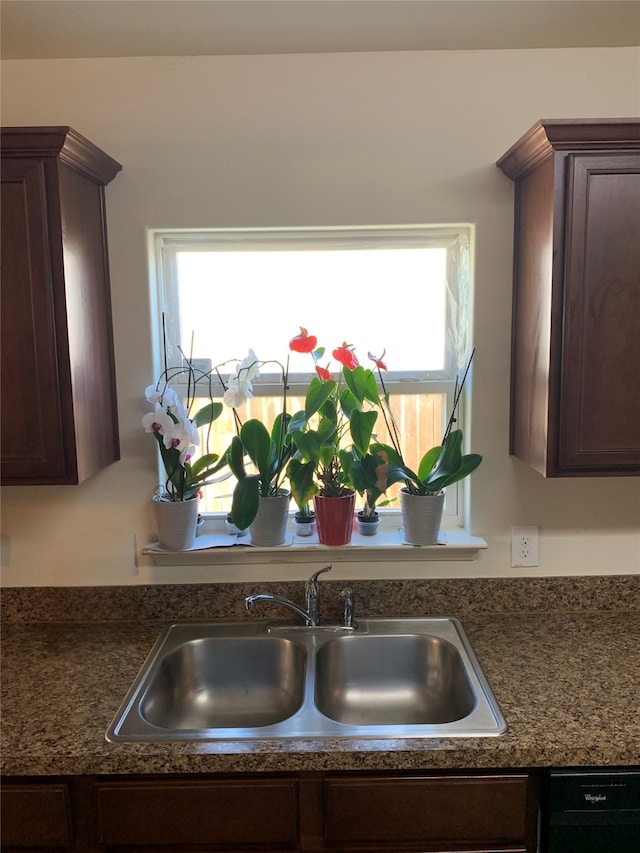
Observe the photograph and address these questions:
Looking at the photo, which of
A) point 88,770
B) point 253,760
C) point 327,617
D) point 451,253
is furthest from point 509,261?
point 88,770

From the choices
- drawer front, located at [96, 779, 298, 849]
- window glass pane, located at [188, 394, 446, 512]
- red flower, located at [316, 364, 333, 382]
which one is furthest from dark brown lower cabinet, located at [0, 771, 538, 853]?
red flower, located at [316, 364, 333, 382]

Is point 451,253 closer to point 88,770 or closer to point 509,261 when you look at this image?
point 509,261

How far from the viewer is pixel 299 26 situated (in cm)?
151

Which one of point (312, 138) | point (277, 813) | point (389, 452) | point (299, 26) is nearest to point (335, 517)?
point (389, 452)

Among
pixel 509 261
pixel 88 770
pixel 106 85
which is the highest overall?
pixel 106 85

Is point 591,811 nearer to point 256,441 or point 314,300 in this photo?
point 256,441

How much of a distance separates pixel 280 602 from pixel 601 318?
1.08 metres

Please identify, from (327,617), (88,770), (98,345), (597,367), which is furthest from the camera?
(327,617)

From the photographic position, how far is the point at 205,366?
1840 millimetres

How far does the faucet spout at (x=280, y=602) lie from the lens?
1.66 meters

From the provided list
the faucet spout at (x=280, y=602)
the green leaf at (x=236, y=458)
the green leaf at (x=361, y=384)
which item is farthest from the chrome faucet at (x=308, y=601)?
the green leaf at (x=361, y=384)

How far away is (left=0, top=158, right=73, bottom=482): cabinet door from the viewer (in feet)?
4.61

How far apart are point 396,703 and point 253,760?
1.81ft

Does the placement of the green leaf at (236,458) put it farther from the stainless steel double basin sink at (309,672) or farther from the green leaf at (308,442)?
the stainless steel double basin sink at (309,672)
